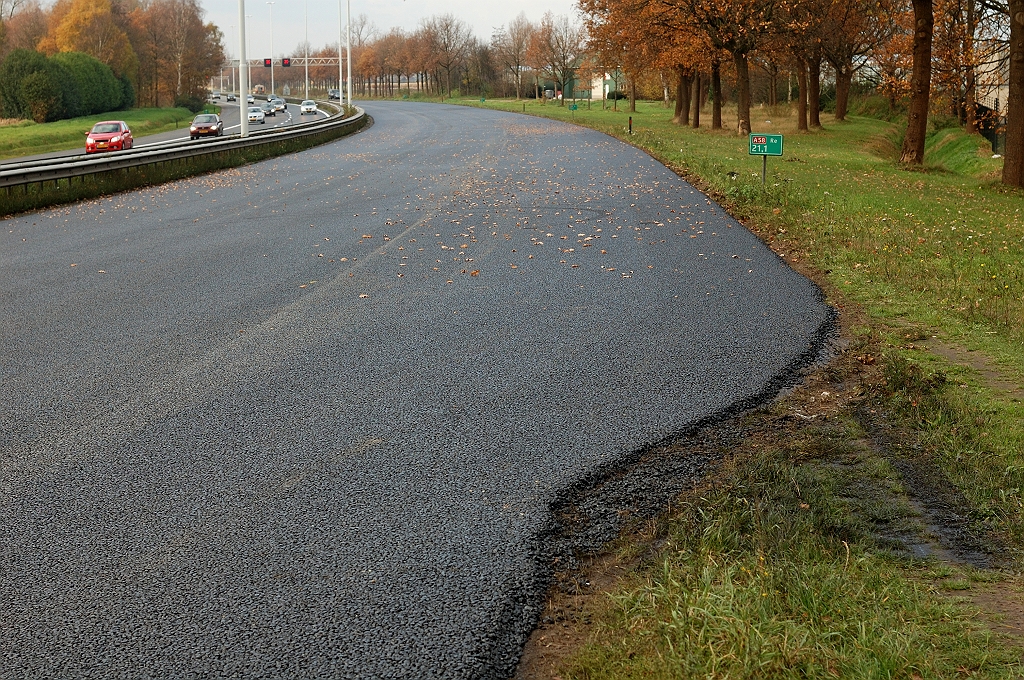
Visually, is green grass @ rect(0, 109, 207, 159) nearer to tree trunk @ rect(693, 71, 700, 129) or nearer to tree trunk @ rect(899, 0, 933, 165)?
tree trunk @ rect(693, 71, 700, 129)

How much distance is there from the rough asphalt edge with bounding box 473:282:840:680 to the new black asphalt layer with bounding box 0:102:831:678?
0.02 m

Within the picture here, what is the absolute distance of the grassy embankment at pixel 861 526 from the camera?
3686 millimetres

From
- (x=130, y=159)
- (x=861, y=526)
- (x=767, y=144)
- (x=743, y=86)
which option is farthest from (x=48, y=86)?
(x=861, y=526)

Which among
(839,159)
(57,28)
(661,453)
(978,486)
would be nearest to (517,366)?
(661,453)

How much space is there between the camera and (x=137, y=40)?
106m

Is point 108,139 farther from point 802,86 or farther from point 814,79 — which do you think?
point 814,79

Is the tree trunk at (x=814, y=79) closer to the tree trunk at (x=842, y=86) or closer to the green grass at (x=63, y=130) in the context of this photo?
the tree trunk at (x=842, y=86)

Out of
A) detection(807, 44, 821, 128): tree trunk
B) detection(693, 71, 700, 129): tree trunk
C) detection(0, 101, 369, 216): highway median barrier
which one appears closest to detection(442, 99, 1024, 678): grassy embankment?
detection(0, 101, 369, 216): highway median barrier

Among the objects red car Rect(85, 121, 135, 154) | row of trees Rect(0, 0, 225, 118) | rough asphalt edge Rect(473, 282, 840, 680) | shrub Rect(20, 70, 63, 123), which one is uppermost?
row of trees Rect(0, 0, 225, 118)

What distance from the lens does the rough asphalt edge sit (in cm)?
387

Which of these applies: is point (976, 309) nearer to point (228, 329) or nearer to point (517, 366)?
point (517, 366)

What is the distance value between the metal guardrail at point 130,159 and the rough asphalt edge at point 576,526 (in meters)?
16.4

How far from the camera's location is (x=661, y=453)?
5.97 meters

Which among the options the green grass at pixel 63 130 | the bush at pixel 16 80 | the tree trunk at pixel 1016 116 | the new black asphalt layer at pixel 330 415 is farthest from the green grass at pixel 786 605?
the bush at pixel 16 80
